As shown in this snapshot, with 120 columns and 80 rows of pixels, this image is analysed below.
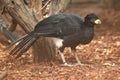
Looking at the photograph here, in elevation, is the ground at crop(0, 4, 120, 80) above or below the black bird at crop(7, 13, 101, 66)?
below

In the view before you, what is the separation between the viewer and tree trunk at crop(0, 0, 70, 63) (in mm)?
6512

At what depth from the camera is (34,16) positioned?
6668 millimetres

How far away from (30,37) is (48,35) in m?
0.30

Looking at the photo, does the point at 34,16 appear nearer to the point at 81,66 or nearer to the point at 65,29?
the point at 65,29

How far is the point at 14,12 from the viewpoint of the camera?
6.53 m

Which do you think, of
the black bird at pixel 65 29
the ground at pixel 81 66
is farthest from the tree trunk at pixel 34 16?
the black bird at pixel 65 29

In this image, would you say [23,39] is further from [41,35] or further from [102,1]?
[102,1]

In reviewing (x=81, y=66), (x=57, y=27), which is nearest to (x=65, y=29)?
(x=57, y=27)

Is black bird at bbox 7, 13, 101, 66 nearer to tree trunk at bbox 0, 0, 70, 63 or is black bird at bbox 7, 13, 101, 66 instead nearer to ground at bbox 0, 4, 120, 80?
tree trunk at bbox 0, 0, 70, 63

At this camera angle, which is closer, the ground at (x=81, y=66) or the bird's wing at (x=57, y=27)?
the ground at (x=81, y=66)

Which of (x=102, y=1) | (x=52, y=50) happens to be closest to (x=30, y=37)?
(x=52, y=50)

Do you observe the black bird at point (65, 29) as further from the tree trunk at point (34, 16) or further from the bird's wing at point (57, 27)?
the tree trunk at point (34, 16)

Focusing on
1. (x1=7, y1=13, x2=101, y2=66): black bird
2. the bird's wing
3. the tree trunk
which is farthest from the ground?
the bird's wing

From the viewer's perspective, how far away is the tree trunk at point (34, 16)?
256 inches
